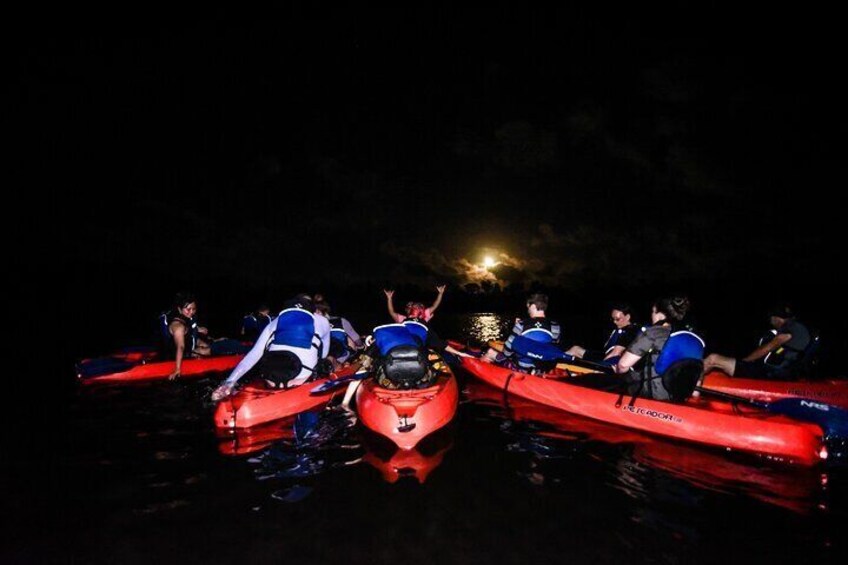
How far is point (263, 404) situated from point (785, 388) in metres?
10.2

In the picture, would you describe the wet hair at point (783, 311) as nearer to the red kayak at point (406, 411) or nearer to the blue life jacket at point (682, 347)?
the blue life jacket at point (682, 347)

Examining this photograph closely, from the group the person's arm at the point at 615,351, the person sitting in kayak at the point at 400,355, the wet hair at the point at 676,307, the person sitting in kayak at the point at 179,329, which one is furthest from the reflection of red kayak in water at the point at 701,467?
the person sitting in kayak at the point at 179,329

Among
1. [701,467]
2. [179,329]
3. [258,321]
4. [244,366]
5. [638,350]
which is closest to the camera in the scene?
[701,467]

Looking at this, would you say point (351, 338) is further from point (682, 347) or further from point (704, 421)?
point (704, 421)

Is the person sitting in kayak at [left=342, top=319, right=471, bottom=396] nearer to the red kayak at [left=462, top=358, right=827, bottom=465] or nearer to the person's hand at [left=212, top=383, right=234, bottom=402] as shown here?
the person's hand at [left=212, top=383, right=234, bottom=402]

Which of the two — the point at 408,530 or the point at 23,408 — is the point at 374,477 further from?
the point at 23,408

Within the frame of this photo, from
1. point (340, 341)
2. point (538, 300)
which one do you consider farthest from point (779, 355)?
point (340, 341)

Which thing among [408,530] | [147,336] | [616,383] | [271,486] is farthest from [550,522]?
[147,336]

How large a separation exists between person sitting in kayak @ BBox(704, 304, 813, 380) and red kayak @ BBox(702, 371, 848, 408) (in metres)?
0.25

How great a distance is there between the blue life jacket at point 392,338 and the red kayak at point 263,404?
179cm

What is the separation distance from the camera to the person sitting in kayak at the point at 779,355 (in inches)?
400

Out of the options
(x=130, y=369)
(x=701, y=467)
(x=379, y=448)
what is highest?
(x=701, y=467)

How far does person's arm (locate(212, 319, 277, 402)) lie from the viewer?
26.0ft

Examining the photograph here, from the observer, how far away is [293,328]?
27.1 ft
